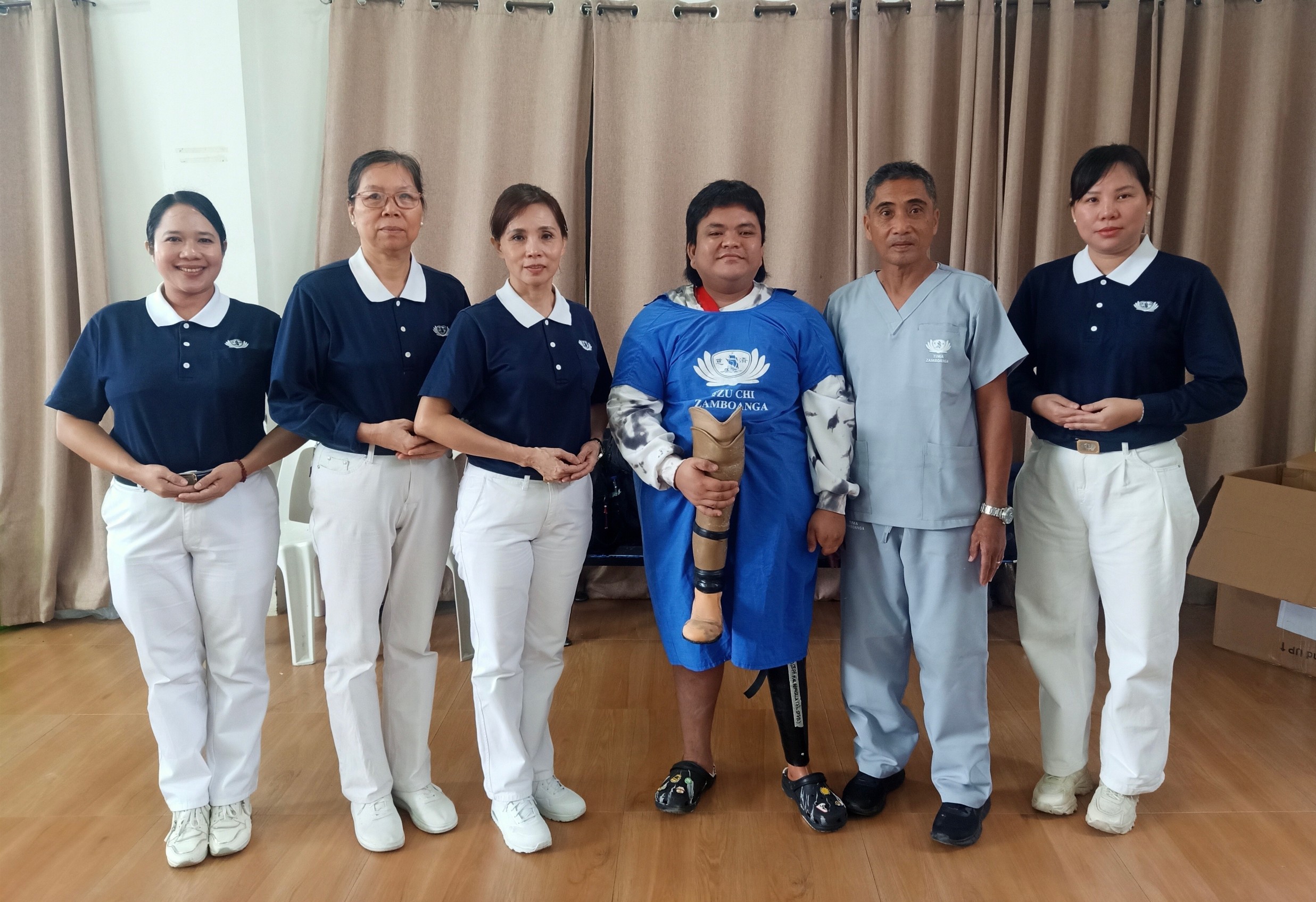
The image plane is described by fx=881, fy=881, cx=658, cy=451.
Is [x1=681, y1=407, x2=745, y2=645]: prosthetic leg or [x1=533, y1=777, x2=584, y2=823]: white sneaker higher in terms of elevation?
[x1=681, y1=407, x2=745, y2=645]: prosthetic leg

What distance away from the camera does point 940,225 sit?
3.59 m

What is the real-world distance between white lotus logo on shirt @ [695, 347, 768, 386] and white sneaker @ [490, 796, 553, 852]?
1065mm

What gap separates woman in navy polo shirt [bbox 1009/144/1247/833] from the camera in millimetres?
1996

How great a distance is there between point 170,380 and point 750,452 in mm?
1290

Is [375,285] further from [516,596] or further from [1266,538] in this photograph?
[1266,538]

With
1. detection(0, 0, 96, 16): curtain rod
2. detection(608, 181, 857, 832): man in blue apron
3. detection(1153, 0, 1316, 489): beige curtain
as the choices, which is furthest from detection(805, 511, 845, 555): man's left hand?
detection(0, 0, 96, 16): curtain rod

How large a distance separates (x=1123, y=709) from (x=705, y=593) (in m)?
1.02

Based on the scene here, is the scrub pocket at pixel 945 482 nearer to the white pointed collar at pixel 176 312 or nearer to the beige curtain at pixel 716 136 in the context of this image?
the white pointed collar at pixel 176 312

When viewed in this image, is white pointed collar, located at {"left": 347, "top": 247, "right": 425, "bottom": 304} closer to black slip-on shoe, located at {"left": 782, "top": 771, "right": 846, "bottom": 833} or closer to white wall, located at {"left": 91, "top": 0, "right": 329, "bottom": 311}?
black slip-on shoe, located at {"left": 782, "top": 771, "right": 846, "bottom": 833}

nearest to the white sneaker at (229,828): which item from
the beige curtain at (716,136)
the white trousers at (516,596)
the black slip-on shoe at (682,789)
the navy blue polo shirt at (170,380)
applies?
the white trousers at (516,596)

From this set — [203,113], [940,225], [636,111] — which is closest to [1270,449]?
[940,225]

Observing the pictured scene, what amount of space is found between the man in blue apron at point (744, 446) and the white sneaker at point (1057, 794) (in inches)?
19.9

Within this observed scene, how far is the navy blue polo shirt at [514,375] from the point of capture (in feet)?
6.25

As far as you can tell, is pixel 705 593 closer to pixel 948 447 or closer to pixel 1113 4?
pixel 948 447
